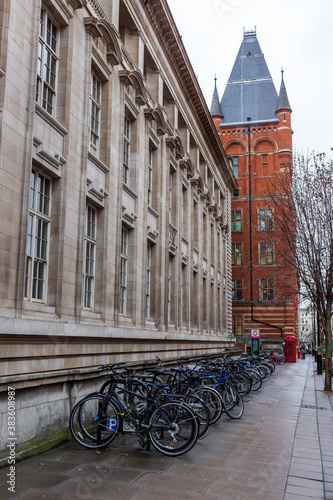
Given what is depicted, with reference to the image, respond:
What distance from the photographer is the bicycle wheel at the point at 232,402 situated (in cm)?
1200

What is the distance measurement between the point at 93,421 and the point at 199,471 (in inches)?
80.5

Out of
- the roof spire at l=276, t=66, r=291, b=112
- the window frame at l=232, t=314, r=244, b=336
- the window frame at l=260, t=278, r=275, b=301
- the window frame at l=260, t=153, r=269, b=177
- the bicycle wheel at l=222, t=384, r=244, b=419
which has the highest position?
the roof spire at l=276, t=66, r=291, b=112

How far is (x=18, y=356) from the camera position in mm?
8367

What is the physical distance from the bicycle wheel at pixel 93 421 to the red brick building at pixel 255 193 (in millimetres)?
41255

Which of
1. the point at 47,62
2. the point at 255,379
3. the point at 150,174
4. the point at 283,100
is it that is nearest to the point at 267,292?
the point at 283,100

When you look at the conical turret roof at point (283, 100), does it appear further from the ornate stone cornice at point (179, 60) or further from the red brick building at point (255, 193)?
the ornate stone cornice at point (179, 60)

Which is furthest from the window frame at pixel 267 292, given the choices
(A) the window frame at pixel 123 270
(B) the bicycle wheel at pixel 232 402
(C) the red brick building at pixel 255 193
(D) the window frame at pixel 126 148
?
(B) the bicycle wheel at pixel 232 402

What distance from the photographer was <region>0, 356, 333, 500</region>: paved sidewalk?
614 cm

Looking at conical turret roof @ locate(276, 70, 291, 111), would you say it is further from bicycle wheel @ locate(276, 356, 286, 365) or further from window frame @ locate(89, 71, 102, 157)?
window frame @ locate(89, 71, 102, 157)

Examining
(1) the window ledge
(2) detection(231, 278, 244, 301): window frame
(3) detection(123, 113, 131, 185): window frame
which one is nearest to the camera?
(1) the window ledge

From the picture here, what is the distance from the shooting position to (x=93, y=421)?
27.0 feet

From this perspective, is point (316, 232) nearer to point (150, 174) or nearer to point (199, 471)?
point (150, 174)

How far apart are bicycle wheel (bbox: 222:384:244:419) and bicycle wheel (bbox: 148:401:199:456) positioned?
169 inches

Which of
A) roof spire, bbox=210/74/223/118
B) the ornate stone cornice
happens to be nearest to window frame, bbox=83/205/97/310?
the ornate stone cornice
